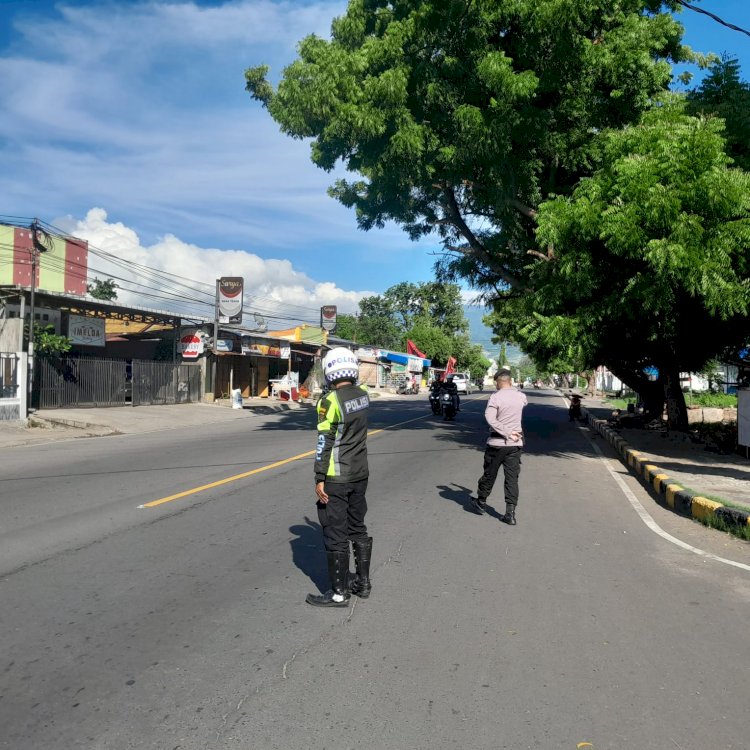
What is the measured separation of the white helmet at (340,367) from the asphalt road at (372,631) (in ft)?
5.14

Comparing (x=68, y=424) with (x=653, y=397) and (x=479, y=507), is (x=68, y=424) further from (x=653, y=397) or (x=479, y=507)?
(x=653, y=397)

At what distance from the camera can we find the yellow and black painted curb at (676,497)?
7441mm

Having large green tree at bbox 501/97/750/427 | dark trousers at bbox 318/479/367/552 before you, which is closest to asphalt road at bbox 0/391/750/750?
dark trousers at bbox 318/479/367/552

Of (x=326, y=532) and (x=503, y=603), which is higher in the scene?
(x=326, y=532)

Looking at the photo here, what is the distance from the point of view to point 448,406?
23859 millimetres

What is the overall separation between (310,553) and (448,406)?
18.2m

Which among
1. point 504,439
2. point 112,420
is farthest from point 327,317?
point 504,439

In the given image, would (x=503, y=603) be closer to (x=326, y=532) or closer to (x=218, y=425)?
(x=326, y=532)

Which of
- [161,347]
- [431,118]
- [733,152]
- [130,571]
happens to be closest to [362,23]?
[431,118]

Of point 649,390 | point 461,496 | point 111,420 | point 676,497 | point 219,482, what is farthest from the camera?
point 649,390

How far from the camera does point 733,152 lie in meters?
12.6

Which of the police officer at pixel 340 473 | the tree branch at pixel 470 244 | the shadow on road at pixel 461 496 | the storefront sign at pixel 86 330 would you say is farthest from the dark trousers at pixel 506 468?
the storefront sign at pixel 86 330

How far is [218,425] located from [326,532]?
61.0 ft

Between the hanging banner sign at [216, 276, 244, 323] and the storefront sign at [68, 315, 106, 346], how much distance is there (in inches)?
240
